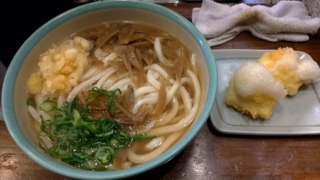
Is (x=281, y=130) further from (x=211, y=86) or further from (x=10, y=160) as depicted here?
(x=10, y=160)

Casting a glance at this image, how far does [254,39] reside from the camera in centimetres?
142

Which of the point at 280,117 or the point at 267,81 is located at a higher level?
the point at 267,81

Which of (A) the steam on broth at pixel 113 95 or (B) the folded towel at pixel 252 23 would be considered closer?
(A) the steam on broth at pixel 113 95

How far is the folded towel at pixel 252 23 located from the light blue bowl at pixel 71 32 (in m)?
0.34

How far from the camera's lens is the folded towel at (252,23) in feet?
4.53

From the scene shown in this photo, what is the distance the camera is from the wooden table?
3.33ft

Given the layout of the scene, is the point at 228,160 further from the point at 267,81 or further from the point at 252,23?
the point at 252,23

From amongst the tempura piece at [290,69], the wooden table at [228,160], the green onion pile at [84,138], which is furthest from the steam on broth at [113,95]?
the tempura piece at [290,69]

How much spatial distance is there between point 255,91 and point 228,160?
0.87 feet

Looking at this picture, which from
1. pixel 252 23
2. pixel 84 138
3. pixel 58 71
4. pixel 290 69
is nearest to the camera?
pixel 84 138

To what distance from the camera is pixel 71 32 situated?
1.15 m

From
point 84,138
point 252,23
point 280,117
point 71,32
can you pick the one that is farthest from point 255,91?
point 71,32

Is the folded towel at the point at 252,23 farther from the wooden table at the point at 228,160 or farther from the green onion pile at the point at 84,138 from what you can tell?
the green onion pile at the point at 84,138

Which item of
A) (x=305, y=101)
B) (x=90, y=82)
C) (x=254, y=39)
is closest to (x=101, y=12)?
(x=90, y=82)
